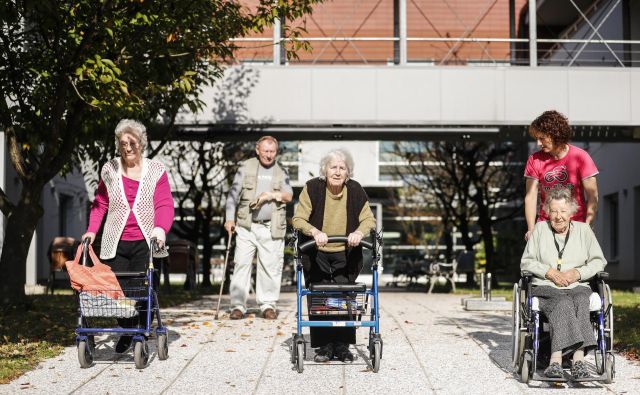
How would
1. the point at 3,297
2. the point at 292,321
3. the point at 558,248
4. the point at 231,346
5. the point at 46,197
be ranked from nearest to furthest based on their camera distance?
the point at 558,248 → the point at 231,346 → the point at 292,321 → the point at 3,297 → the point at 46,197

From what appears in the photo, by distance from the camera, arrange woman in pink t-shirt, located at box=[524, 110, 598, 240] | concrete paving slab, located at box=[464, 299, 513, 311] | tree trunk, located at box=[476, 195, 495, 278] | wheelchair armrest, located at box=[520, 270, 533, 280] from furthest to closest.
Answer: tree trunk, located at box=[476, 195, 495, 278], concrete paving slab, located at box=[464, 299, 513, 311], woman in pink t-shirt, located at box=[524, 110, 598, 240], wheelchair armrest, located at box=[520, 270, 533, 280]

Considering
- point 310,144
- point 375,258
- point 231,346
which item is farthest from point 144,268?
point 310,144

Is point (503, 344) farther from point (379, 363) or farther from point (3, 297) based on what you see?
point (3, 297)

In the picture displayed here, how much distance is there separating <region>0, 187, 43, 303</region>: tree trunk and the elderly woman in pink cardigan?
167 inches

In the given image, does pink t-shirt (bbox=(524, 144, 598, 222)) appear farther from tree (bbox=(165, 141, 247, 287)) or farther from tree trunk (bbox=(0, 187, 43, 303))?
tree (bbox=(165, 141, 247, 287))

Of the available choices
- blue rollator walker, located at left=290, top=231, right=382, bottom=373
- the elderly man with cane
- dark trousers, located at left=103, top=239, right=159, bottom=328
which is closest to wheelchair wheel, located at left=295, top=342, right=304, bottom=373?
blue rollator walker, located at left=290, top=231, right=382, bottom=373

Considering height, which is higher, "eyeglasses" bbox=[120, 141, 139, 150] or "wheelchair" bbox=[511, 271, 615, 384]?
"eyeglasses" bbox=[120, 141, 139, 150]

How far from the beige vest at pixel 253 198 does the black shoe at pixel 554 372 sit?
4296 mm

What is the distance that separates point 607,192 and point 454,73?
1232cm

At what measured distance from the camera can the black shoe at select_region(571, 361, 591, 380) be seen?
560 centimetres

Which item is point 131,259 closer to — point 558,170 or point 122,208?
point 122,208

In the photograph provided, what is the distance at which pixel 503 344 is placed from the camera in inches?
307

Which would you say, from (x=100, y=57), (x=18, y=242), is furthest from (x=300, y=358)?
(x=18, y=242)

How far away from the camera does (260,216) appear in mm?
9539
